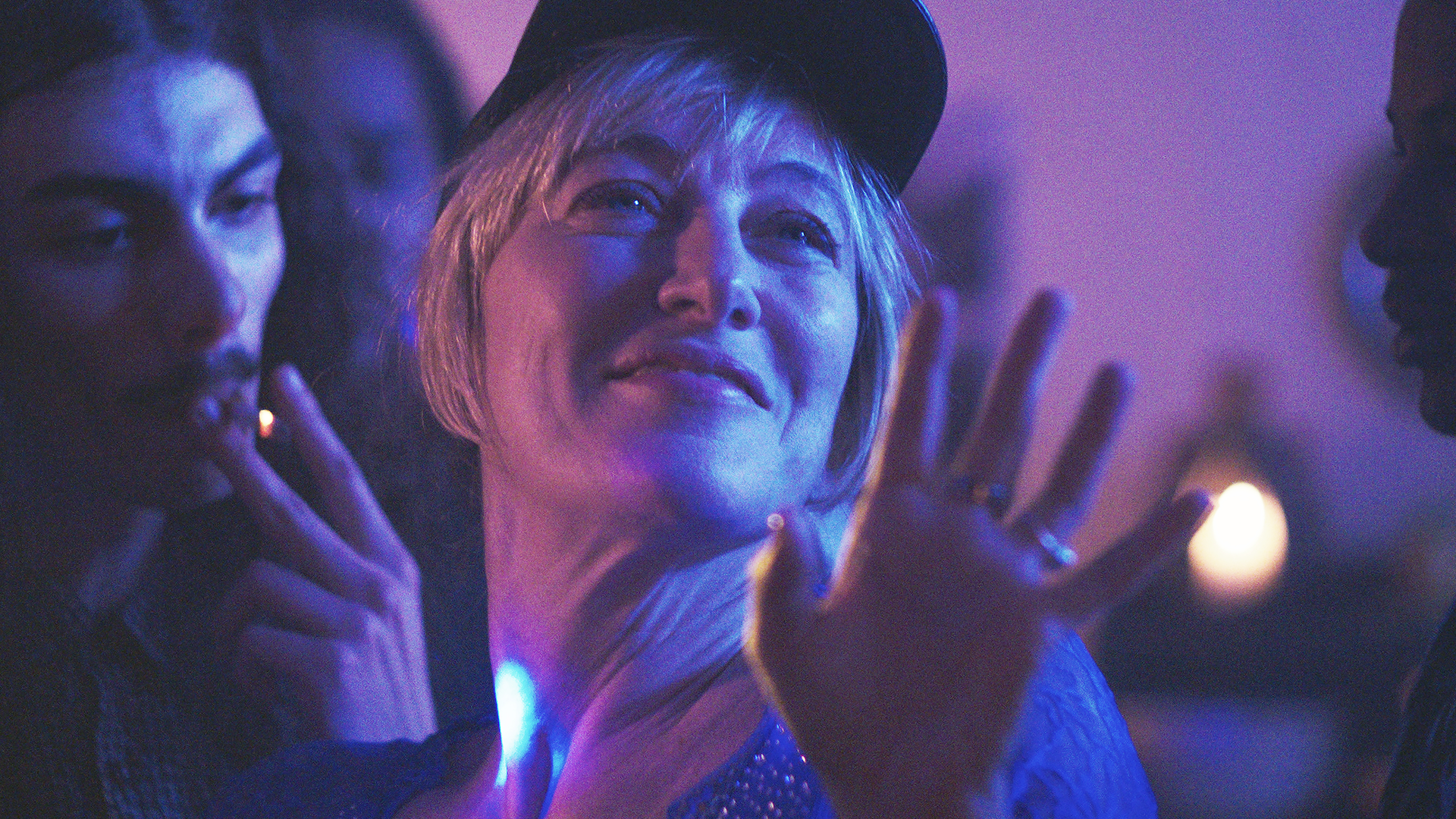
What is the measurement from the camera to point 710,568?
0.85 metres

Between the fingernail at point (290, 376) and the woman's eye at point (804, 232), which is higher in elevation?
the woman's eye at point (804, 232)

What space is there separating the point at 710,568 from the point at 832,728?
13.5 inches

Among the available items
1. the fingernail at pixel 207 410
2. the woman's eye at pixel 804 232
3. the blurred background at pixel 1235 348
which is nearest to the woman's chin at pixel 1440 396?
the blurred background at pixel 1235 348

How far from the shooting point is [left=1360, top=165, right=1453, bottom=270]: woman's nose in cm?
76

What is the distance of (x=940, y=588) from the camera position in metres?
0.50

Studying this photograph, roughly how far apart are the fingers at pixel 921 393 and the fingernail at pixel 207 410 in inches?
34.6

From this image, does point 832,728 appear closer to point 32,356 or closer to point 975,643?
point 975,643

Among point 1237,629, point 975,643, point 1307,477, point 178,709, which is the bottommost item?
point 178,709

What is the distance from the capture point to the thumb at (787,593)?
527 mm

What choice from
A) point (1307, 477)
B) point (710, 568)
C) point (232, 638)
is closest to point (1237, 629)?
point (1307, 477)

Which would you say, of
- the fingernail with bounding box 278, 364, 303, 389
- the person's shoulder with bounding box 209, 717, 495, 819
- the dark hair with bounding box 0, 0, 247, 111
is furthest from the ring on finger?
the dark hair with bounding box 0, 0, 247, 111

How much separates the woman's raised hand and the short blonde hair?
362 millimetres

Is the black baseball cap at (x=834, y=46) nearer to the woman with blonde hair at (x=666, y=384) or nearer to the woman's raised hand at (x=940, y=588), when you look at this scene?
the woman with blonde hair at (x=666, y=384)

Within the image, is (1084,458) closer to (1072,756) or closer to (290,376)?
(1072,756)
